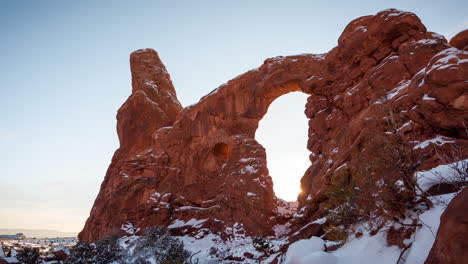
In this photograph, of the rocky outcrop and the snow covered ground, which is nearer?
the rocky outcrop

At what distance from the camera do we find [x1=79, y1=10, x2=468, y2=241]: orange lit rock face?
1465 centimetres

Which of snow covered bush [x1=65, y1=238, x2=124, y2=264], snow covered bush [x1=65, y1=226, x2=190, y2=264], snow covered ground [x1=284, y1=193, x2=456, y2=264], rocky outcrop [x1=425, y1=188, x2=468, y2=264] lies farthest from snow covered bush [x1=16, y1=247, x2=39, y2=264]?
rocky outcrop [x1=425, y1=188, x2=468, y2=264]

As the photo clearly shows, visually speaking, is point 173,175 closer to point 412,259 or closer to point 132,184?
point 132,184

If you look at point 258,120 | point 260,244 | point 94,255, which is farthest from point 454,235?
point 258,120

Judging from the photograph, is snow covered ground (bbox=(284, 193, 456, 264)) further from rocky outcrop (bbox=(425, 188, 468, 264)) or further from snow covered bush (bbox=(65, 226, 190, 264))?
snow covered bush (bbox=(65, 226, 190, 264))

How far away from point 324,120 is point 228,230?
1395 cm

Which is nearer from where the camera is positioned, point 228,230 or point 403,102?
point 403,102

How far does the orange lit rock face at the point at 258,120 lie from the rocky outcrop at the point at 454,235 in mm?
8936

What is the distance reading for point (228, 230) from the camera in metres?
27.0

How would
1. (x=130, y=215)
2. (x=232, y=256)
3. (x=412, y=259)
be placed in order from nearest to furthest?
(x=412, y=259)
(x=232, y=256)
(x=130, y=215)

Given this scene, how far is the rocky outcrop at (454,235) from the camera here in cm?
415

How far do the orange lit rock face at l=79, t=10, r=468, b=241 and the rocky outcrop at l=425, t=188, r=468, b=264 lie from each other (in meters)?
8.94

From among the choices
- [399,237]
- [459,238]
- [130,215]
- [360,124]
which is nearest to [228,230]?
[130,215]

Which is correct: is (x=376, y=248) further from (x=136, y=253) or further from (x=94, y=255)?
(x=94, y=255)
